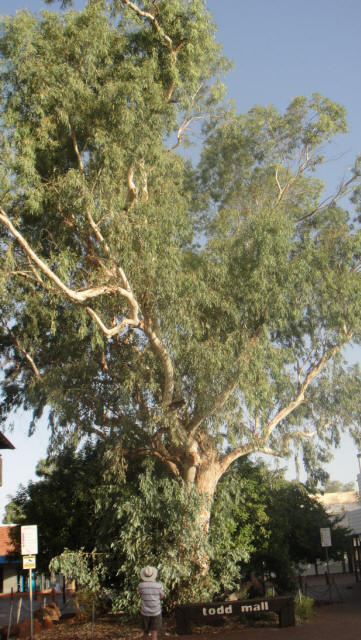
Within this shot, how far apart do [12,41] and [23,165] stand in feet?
11.7

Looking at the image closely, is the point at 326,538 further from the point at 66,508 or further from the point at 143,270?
the point at 143,270

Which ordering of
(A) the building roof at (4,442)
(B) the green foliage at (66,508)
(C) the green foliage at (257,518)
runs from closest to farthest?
1. (A) the building roof at (4,442)
2. (C) the green foliage at (257,518)
3. (B) the green foliage at (66,508)

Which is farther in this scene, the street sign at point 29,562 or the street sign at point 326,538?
the street sign at point 326,538

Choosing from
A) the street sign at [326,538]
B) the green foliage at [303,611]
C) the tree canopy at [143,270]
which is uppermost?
the tree canopy at [143,270]

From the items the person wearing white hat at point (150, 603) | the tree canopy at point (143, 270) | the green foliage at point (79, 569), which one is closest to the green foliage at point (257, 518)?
the tree canopy at point (143, 270)

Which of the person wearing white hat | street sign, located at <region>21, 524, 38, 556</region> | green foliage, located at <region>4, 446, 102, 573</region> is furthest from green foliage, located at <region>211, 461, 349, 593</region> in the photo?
the person wearing white hat

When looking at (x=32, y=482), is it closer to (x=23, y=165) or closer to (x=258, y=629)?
(x=258, y=629)

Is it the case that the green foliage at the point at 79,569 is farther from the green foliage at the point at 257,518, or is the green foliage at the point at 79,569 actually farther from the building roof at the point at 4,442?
the green foliage at the point at 257,518

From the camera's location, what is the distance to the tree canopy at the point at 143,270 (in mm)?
14961

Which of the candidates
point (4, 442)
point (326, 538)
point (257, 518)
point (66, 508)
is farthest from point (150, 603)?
point (257, 518)

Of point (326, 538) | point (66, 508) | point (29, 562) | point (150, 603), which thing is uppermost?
point (66, 508)

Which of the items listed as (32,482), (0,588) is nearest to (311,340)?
(32,482)

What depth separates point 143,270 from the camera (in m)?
15.6

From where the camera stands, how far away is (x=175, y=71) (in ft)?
53.9
